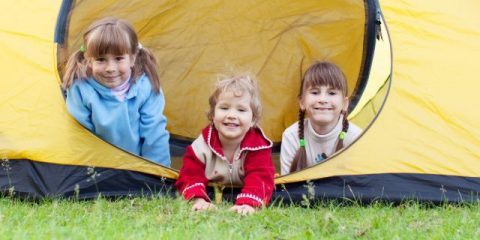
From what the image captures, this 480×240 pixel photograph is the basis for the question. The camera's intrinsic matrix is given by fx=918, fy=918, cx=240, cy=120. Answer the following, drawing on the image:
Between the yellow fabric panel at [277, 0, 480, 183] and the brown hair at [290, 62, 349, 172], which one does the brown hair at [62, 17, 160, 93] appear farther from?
the yellow fabric panel at [277, 0, 480, 183]

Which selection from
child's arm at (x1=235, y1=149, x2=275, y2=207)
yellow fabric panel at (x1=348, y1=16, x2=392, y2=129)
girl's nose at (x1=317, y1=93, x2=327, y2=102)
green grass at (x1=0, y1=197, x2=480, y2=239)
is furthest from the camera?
yellow fabric panel at (x1=348, y1=16, x2=392, y2=129)

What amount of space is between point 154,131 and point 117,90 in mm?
250

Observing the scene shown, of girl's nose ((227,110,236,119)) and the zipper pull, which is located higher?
the zipper pull

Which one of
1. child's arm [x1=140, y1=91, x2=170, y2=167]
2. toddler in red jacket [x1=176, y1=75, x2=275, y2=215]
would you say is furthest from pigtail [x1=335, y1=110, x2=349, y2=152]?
child's arm [x1=140, y1=91, x2=170, y2=167]

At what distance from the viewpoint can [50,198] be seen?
10.7 feet

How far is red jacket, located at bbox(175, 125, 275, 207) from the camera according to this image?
3.29 m

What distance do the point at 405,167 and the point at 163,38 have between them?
1616mm

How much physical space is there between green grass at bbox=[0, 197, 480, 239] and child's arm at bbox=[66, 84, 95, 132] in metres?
0.35

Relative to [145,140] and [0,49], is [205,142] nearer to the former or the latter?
[145,140]

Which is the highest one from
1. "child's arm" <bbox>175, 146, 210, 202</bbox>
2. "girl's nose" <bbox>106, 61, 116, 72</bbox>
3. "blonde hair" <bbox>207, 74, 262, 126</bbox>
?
"girl's nose" <bbox>106, 61, 116, 72</bbox>

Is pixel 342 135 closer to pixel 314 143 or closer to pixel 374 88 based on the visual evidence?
pixel 314 143

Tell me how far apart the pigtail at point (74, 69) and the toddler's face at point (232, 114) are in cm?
56

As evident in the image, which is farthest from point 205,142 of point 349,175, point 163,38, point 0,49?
point 163,38

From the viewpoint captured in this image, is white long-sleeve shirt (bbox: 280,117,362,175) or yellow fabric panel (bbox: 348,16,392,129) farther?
yellow fabric panel (bbox: 348,16,392,129)
